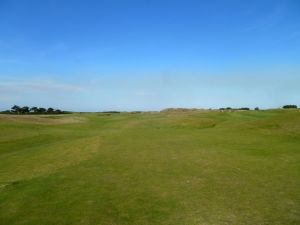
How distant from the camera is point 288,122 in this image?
109 ft

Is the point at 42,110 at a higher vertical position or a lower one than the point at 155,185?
higher

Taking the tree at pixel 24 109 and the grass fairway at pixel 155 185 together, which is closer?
the grass fairway at pixel 155 185

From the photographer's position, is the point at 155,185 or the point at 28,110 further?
the point at 28,110

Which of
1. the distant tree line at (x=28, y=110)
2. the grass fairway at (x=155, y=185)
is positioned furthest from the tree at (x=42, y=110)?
the grass fairway at (x=155, y=185)

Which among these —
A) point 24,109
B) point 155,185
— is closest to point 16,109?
point 24,109

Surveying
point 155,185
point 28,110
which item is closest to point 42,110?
point 28,110

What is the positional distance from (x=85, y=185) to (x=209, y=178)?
5295mm

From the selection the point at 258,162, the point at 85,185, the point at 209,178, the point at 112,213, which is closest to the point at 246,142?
the point at 258,162

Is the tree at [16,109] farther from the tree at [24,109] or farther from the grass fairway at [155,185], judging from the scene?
the grass fairway at [155,185]

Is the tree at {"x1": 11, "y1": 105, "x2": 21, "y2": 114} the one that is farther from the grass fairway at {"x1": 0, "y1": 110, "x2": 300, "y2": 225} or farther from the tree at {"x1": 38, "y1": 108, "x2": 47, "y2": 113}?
the grass fairway at {"x1": 0, "y1": 110, "x2": 300, "y2": 225}

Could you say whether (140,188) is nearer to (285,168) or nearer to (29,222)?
(29,222)

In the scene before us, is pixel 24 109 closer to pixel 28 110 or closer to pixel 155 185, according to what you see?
pixel 28 110

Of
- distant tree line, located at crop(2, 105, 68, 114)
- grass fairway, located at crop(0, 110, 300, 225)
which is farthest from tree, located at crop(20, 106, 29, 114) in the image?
grass fairway, located at crop(0, 110, 300, 225)

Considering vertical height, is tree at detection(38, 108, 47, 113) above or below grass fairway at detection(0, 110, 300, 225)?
above
